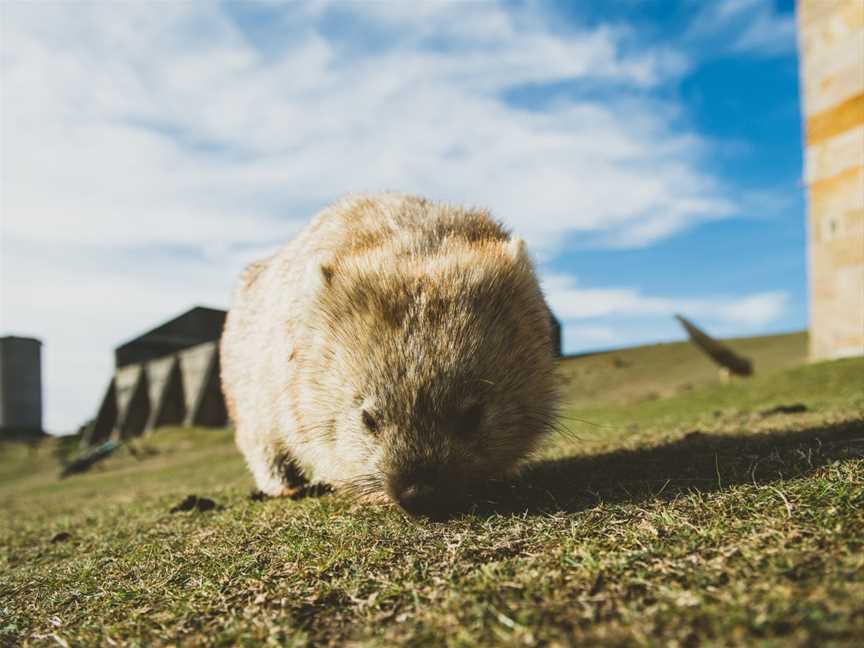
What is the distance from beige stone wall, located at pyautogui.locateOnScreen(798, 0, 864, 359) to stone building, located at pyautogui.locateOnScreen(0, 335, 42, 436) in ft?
87.2

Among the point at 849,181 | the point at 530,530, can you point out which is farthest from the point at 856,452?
the point at 849,181

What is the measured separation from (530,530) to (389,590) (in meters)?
0.67

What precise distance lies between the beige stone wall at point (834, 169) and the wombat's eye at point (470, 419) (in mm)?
9417

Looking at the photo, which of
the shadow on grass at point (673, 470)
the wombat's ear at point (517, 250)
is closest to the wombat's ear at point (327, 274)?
the wombat's ear at point (517, 250)

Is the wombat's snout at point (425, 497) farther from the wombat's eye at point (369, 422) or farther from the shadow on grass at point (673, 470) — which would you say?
the wombat's eye at point (369, 422)

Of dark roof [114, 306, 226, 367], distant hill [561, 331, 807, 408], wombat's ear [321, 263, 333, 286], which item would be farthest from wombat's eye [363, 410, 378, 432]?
dark roof [114, 306, 226, 367]

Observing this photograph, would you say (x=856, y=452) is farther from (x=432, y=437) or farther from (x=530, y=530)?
(x=432, y=437)

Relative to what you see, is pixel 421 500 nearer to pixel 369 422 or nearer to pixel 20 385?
pixel 369 422

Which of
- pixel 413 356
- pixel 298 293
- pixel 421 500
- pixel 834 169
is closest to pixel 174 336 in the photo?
pixel 834 169

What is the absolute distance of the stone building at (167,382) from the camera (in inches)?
800

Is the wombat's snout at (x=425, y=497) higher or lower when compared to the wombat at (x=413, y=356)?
lower

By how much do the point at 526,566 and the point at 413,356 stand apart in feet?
3.79

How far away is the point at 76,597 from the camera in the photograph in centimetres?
264

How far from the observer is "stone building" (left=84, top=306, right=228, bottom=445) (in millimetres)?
20312
